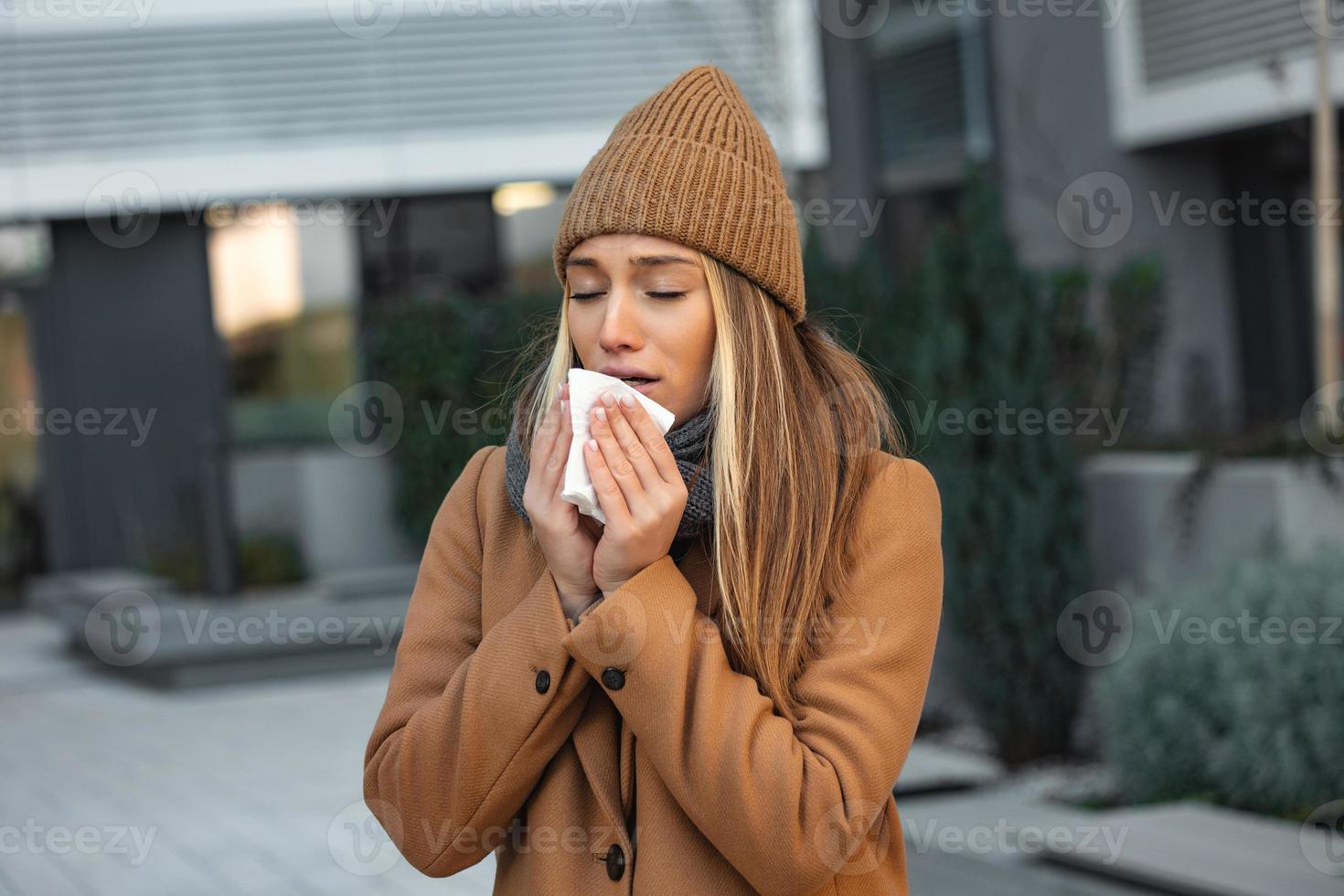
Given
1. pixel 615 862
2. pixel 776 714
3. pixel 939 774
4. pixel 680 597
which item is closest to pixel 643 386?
pixel 680 597

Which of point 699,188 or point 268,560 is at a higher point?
point 699,188

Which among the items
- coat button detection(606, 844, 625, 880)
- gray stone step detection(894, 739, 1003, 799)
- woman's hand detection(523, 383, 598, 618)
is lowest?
gray stone step detection(894, 739, 1003, 799)

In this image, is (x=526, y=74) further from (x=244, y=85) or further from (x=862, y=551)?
(x=862, y=551)

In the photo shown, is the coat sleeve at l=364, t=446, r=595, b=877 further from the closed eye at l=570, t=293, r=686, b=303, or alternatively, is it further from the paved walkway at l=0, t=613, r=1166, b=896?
the paved walkway at l=0, t=613, r=1166, b=896

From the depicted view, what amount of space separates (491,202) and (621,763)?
12876 mm

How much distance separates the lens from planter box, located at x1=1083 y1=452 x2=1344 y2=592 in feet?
18.6

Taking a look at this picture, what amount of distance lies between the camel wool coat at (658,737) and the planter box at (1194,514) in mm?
3920

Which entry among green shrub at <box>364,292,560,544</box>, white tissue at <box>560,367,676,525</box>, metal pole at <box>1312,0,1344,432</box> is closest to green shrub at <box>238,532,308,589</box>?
green shrub at <box>364,292,560,544</box>

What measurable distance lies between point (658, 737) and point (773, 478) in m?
0.41

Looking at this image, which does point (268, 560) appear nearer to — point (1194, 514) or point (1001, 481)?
point (1001, 481)

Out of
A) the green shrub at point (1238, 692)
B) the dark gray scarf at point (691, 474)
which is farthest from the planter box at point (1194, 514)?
the dark gray scarf at point (691, 474)

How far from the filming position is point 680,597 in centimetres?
186

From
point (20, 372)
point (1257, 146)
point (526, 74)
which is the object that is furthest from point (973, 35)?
point (20, 372)

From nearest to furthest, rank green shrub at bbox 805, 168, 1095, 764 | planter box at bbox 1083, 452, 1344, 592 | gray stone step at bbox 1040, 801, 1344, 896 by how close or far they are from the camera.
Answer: gray stone step at bbox 1040, 801, 1344, 896 < planter box at bbox 1083, 452, 1344, 592 < green shrub at bbox 805, 168, 1095, 764
